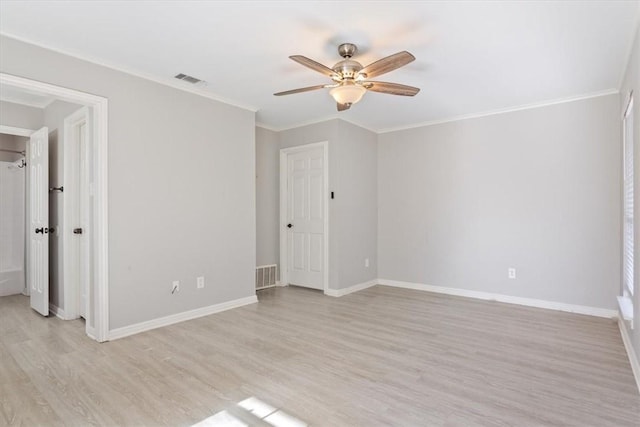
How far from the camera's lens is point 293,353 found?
2799 millimetres

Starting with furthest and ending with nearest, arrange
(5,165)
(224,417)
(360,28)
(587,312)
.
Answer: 1. (5,165)
2. (587,312)
3. (360,28)
4. (224,417)

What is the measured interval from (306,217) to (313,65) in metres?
2.86

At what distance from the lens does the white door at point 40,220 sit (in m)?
3.76

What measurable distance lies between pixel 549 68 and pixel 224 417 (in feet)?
12.5

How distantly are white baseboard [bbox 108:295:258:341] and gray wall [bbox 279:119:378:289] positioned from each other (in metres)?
1.31

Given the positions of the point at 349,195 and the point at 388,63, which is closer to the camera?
the point at 388,63

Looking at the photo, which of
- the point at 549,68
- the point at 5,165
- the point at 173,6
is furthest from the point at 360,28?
the point at 5,165

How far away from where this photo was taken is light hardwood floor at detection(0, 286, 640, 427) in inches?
77.1

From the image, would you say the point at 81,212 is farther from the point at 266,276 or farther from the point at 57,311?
the point at 266,276

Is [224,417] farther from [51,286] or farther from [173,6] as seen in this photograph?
[51,286]

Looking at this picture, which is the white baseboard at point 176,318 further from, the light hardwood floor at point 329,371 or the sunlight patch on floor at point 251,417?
the sunlight patch on floor at point 251,417

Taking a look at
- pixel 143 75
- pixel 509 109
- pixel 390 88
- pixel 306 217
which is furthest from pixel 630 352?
pixel 143 75

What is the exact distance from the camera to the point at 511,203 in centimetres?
440

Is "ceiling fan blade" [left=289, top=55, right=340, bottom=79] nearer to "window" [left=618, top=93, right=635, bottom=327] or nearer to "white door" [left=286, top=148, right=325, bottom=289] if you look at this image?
"white door" [left=286, top=148, right=325, bottom=289]
